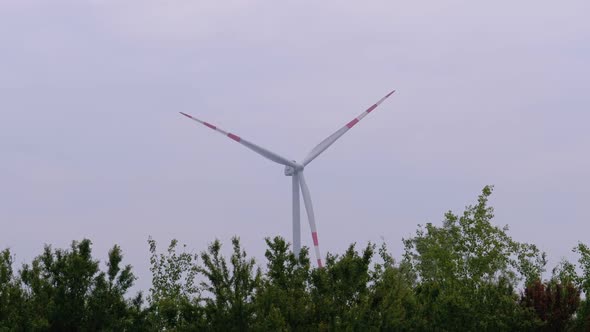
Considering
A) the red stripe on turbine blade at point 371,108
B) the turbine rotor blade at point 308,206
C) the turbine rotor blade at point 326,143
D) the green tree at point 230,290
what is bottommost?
the green tree at point 230,290

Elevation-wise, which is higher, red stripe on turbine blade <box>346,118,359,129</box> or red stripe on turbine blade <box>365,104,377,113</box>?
red stripe on turbine blade <box>365,104,377,113</box>

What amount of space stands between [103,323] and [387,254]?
128 ft

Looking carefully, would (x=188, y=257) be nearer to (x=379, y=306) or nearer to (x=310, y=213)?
(x=310, y=213)

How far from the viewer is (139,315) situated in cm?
3166

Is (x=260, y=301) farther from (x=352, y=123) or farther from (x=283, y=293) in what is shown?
(x=352, y=123)

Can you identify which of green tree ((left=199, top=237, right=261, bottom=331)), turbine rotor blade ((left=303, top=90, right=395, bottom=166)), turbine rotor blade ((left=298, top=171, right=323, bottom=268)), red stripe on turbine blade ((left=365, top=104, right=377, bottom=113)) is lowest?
green tree ((left=199, top=237, right=261, bottom=331))

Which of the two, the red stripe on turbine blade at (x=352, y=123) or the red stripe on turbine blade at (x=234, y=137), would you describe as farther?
the red stripe on turbine blade at (x=352, y=123)

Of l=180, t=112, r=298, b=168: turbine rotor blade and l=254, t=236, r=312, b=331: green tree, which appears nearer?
l=254, t=236, r=312, b=331: green tree

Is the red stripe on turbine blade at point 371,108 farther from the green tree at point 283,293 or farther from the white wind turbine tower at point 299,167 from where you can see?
the green tree at point 283,293

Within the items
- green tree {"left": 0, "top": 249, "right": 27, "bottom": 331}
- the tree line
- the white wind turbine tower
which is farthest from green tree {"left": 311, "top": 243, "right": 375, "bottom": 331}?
the white wind turbine tower

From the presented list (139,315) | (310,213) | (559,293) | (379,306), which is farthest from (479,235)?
(139,315)

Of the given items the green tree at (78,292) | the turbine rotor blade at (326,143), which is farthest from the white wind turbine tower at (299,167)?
the green tree at (78,292)

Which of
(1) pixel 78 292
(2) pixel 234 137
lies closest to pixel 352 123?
(2) pixel 234 137

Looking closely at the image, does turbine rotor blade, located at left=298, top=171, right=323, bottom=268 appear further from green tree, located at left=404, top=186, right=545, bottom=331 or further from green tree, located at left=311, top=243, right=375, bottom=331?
green tree, located at left=311, top=243, right=375, bottom=331
